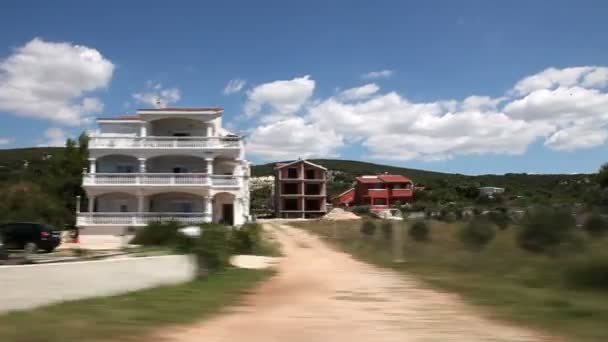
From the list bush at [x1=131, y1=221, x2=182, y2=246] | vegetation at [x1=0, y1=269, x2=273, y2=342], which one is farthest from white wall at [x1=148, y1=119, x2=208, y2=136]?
vegetation at [x1=0, y1=269, x2=273, y2=342]

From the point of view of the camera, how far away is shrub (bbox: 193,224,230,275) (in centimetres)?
1263

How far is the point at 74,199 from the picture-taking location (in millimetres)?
43875

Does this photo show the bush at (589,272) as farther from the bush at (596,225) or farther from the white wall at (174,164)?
the white wall at (174,164)

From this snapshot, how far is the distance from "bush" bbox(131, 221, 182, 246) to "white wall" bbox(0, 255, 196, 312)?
1.60m

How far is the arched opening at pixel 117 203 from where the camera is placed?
126 ft

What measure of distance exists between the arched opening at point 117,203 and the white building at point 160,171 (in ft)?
0.22

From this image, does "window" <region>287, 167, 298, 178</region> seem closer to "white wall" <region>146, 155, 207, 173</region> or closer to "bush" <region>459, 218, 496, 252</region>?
"white wall" <region>146, 155, 207, 173</region>

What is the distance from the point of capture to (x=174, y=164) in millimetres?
39281

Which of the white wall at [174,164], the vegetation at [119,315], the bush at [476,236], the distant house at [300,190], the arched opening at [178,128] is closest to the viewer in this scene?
the vegetation at [119,315]

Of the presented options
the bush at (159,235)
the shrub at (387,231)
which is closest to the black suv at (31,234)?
the bush at (159,235)

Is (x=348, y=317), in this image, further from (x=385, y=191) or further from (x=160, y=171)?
(x=385, y=191)

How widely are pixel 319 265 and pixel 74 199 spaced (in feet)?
109

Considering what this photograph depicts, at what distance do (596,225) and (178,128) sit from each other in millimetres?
28119

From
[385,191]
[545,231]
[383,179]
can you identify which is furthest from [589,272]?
[383,179]
